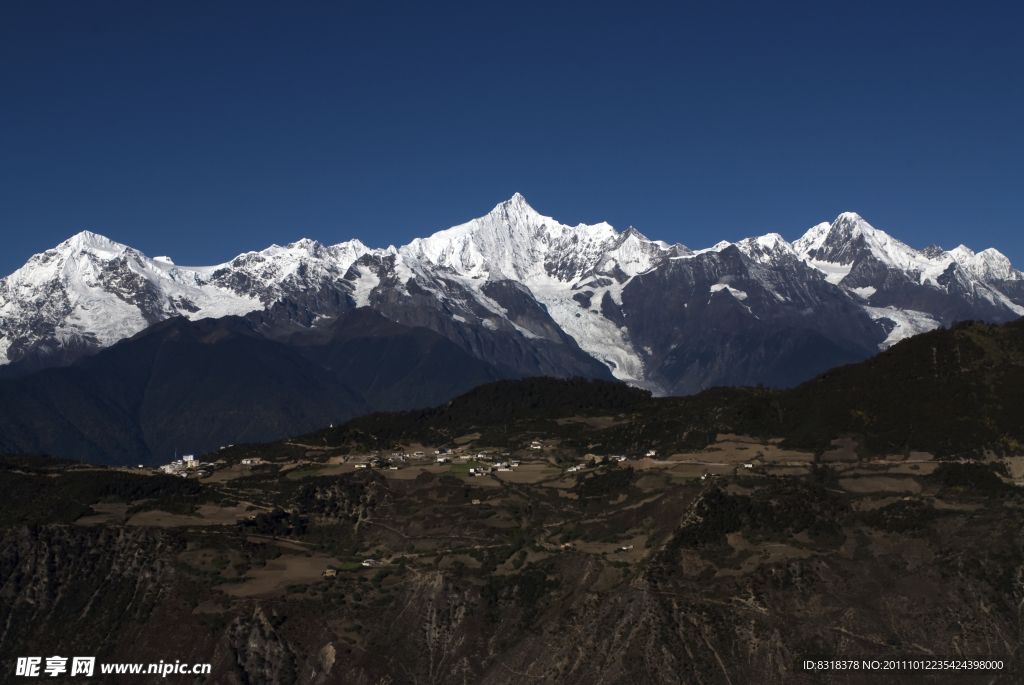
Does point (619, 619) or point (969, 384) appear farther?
point (969, 384)

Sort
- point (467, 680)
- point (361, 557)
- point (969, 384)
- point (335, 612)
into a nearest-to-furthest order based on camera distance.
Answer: point (467, 680)
point (335, 612)
point (361, 557)
point (969, 384)

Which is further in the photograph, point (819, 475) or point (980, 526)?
point (819, 475)

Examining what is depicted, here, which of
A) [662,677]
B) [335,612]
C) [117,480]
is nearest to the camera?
[662,677]

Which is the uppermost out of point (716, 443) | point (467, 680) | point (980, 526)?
point (716, 443)

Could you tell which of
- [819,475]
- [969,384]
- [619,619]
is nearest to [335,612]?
[619,619]

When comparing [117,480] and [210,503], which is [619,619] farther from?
[117,480]

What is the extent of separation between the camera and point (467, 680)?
5054 inches

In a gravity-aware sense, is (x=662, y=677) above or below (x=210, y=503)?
below

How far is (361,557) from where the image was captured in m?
159

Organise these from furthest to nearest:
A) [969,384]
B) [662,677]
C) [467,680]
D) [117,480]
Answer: [117,480]
[969,384]
[467,680]
[662,677]

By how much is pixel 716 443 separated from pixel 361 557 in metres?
58.6

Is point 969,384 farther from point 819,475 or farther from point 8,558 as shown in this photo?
point 8,558

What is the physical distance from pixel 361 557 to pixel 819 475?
57614 mm

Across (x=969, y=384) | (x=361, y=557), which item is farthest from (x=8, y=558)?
(x=969, y=384)
